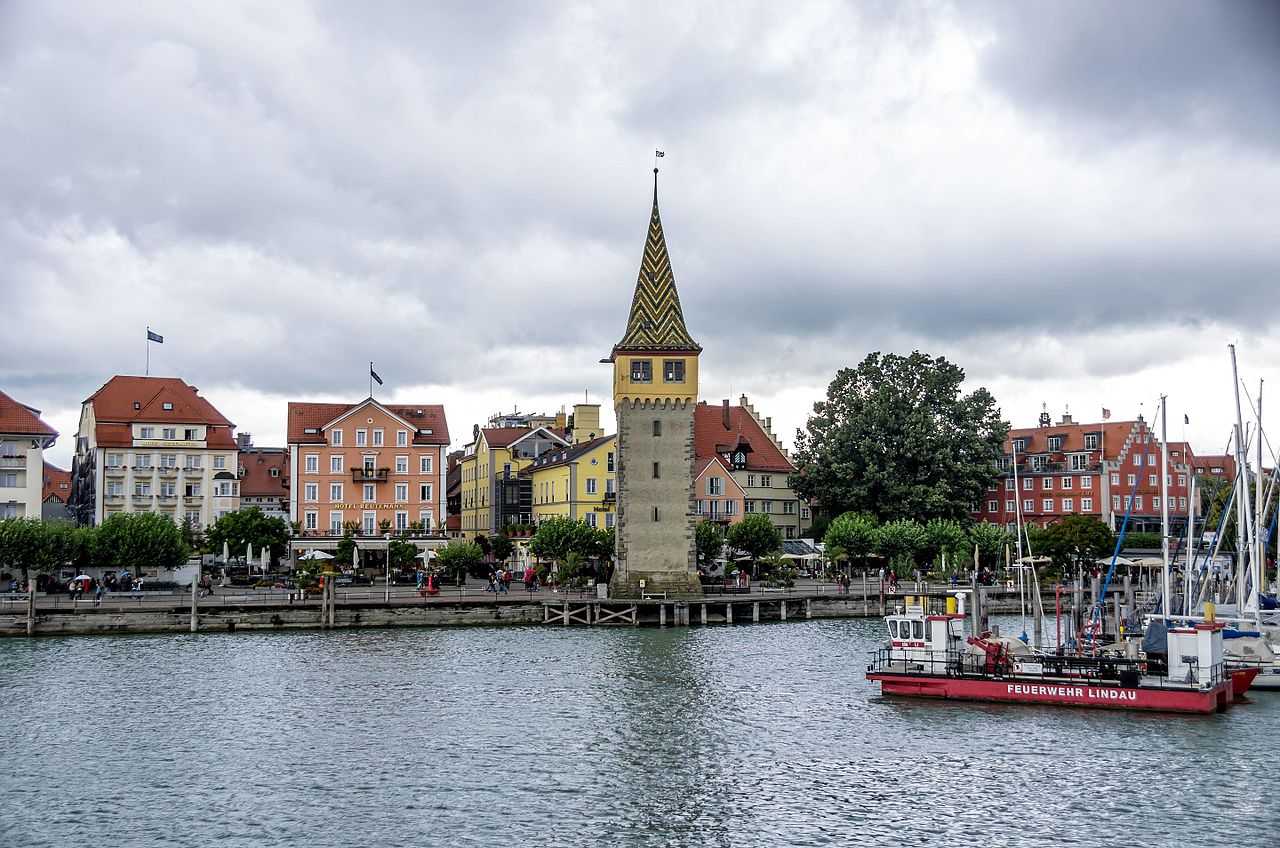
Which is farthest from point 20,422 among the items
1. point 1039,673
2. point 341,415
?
point 1039,673

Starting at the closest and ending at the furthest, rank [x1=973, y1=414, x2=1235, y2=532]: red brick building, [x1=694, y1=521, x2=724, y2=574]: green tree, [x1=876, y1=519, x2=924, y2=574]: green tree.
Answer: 1. [x1=694, y1=521, x2=724, y2=574]: green tree
2. [x1=876, y1=519, x2=924, y2=574]: green tree
3. [x1=973, y1=414, x2=1235, y2=532]: red brick building

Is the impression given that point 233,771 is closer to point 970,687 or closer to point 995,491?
point 970,687

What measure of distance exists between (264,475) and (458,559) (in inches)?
2374

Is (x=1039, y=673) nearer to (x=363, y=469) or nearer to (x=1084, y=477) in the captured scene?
(x=363, y=469)

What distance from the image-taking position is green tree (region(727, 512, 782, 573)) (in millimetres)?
Answer: 89750

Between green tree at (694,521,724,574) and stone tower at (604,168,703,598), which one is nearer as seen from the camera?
stone tower at (604,168,703,598)

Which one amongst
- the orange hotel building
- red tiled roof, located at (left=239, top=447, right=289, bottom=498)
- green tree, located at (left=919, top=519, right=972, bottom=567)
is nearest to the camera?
green tree, located at (left=919, top=519, right=972, bottom=567)

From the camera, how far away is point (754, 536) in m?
89.6

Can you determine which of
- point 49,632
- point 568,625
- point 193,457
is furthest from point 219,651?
point 193,457

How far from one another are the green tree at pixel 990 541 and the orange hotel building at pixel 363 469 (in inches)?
1570

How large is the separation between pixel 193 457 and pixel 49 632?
39.7 m

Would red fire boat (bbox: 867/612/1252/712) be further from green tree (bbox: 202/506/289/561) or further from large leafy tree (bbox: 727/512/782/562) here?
green tree (bbox: 202/506/289/561)

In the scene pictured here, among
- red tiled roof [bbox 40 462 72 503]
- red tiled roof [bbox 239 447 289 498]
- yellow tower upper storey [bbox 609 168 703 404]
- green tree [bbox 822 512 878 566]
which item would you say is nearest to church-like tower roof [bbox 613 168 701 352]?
yellow tower upper storey [bbox 609 168 703 404]

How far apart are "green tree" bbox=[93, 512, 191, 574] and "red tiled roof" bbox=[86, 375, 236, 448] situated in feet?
84.6
